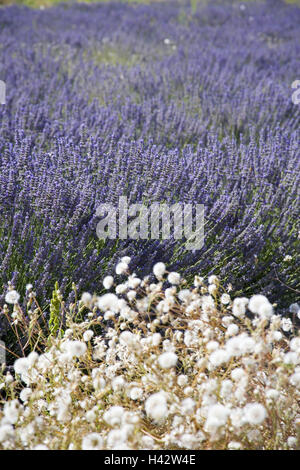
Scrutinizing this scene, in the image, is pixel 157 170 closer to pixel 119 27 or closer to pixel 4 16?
pixel 119 27

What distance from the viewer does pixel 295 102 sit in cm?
387

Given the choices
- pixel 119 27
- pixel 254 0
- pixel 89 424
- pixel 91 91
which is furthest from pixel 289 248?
pixel 254 0

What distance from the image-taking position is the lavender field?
1.58 metres

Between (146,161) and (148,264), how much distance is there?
1.86 ft

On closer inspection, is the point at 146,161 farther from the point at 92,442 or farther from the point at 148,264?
the point at 92,442

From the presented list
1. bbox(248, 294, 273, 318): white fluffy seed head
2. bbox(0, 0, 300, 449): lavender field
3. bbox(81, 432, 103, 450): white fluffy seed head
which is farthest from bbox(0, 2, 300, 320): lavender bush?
bbox(81, 432, 103, 450): white fluffy seed head

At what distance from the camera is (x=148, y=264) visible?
226 centimetres
